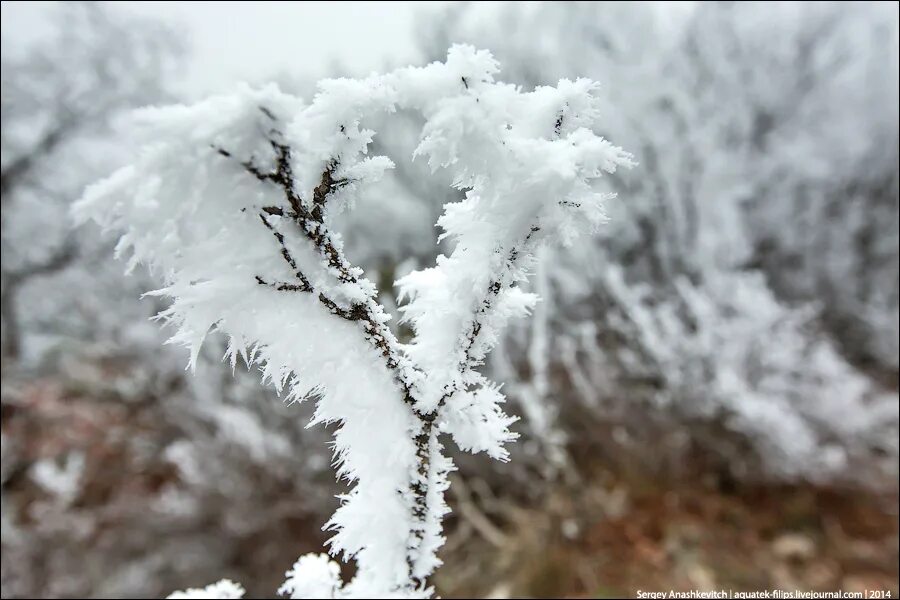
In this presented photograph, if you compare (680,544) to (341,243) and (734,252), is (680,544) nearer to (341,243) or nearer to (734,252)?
(734,252)

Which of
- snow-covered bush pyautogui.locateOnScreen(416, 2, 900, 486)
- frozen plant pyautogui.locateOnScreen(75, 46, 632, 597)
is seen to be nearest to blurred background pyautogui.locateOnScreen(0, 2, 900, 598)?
snow-covered bush pyautogui.locateOnScreen(416, 2, 900, 486)

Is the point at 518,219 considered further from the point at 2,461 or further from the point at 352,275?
the point at 2,461

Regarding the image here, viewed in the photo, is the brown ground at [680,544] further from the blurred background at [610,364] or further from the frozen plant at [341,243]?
the frozen plant at [341,243]

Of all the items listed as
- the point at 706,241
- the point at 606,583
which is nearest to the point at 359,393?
the point at 606,583

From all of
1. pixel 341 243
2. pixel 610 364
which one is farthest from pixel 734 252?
pixel 341 243

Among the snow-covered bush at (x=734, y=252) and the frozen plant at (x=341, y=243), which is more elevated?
the snow-covered bush at (x=734, y=252)

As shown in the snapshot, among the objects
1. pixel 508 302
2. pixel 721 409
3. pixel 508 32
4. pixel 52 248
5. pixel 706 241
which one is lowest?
pixel 508 302

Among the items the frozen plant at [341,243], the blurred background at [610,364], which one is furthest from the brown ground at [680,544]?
the frozen plant at [341,243]

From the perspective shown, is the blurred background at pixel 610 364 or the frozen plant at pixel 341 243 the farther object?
the blurred background at pixel 610 364

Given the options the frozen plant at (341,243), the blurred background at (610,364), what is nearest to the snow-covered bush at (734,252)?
the blurred background at (610,364)
